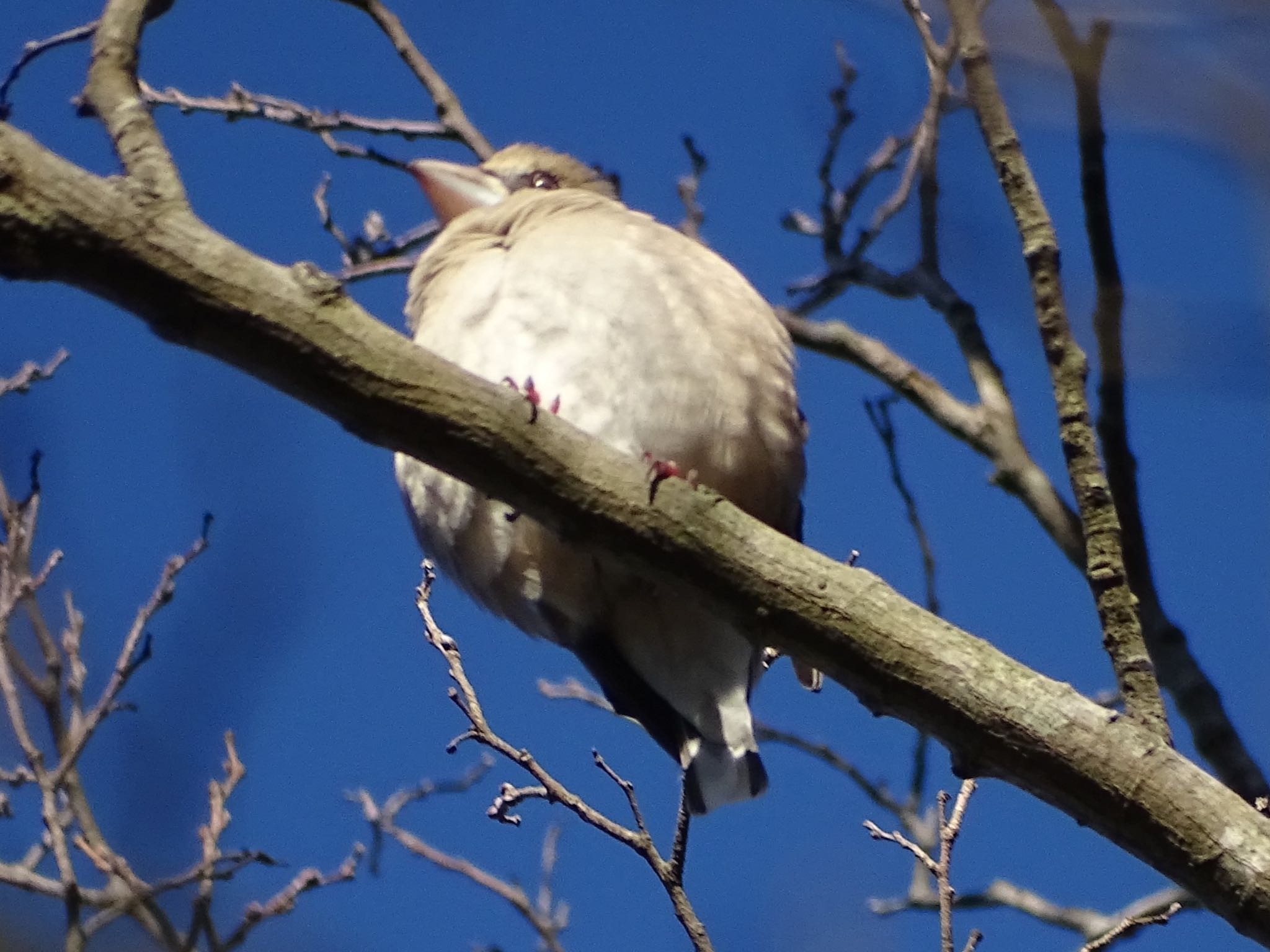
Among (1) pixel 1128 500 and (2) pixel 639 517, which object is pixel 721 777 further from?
(2) pixel 639 517

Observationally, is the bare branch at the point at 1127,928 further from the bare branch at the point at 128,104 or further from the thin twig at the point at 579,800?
the bare branch at the point at 128,104

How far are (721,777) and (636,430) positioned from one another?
88cm

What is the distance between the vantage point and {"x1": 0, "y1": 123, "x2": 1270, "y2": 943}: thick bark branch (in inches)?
85.1

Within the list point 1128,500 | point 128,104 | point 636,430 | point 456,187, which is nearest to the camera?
point 128,104

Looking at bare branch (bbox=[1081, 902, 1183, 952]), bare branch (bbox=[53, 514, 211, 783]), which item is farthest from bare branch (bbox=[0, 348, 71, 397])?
bare branch (bbox=[1081, 902, 1183, 952])

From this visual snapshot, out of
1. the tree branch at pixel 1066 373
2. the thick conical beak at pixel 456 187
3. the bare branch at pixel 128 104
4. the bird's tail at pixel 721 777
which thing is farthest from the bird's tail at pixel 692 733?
the bare branch at pixel 128 104

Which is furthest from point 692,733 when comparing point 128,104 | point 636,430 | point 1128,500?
point 128,104

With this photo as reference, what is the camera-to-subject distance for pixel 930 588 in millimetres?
4285

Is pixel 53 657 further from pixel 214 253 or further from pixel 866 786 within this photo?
pixel 866 786

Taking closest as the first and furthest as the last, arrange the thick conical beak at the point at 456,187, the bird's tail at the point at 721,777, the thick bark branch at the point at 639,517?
the thick bark branch at the point at 639,517
the bird's tail at the point at 721,777
the thick conical beak at the point at 456,187

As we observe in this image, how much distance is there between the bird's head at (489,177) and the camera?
15.9 feet

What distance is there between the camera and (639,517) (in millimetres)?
2461

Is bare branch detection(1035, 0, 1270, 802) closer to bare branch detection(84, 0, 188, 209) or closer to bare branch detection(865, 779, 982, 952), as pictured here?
bare branch detection(865, 779, 982, 952)

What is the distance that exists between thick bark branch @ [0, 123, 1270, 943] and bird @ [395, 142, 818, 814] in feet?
4.05
